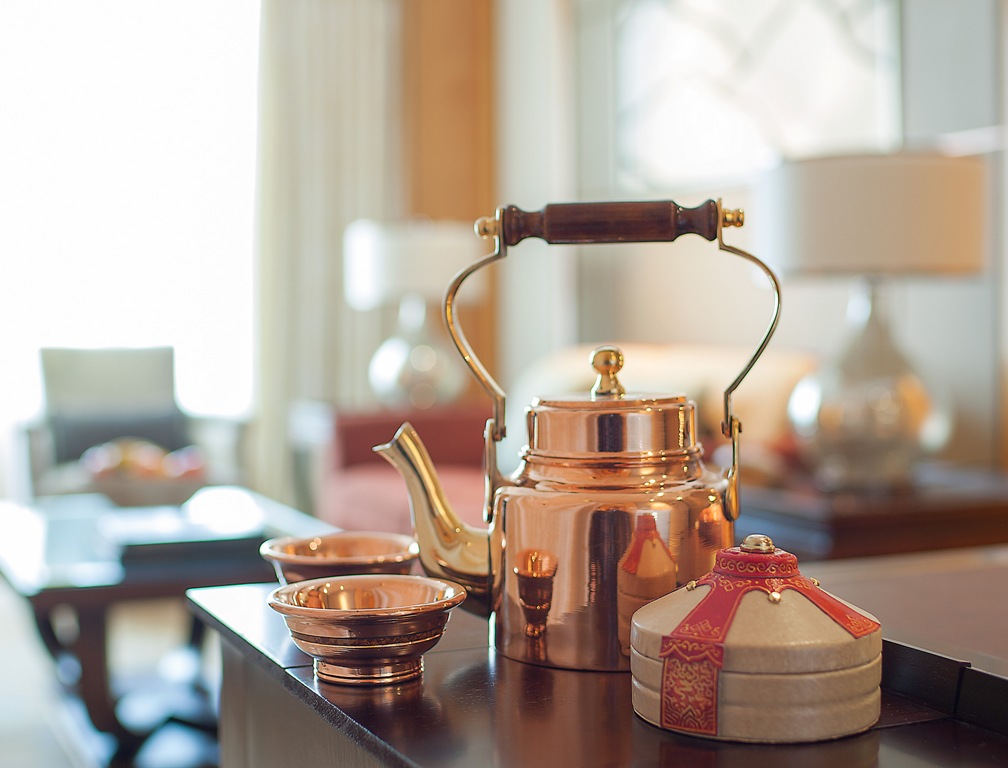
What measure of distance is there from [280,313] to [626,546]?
4993 mm

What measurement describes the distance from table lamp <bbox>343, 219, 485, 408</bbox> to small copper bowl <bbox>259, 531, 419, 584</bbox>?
3.75m

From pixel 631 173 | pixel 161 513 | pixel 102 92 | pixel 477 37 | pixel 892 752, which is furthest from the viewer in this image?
pixel 477 37

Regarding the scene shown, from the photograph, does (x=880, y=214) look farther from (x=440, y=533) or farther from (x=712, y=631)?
(x=712, y=631)

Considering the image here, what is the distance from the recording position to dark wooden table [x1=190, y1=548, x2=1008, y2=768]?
0.67 m

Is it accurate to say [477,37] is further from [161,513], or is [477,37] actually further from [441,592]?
[441,592]

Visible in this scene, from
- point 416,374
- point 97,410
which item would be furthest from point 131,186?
point 416,374

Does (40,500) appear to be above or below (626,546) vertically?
below

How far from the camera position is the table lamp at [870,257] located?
2422 millimetres

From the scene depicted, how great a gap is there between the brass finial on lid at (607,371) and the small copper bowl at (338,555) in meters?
0.23

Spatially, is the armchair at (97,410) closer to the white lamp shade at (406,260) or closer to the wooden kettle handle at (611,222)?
the white lamp shade at (406,260)

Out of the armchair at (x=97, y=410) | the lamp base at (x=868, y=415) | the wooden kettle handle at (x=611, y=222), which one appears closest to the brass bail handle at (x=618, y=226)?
the wooden kettle handle at (x=611, y=222)

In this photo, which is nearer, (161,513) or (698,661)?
(698,661)

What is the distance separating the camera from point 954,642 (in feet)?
2.73

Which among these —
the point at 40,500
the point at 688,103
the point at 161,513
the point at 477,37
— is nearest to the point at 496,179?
the point at 477,37
